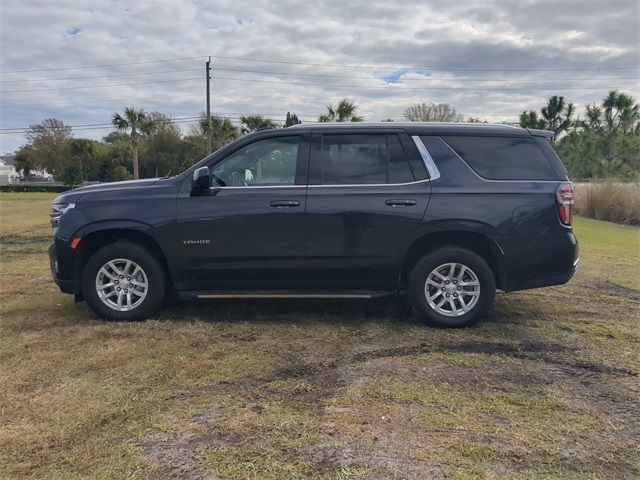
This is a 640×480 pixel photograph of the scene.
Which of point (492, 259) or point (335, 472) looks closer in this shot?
point (335, 472)

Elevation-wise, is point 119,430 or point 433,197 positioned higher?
point 433,197

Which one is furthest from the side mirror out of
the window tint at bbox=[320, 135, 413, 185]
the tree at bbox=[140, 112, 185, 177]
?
the tree at bbox=[140, 112, 185, 177]

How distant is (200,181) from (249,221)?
602mm

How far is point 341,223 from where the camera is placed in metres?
5.16

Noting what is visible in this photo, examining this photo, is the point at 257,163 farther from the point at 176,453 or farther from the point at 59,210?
the point at 176,453

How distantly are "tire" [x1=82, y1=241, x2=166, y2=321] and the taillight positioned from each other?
3.92 metres

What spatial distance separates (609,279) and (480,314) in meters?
3.71

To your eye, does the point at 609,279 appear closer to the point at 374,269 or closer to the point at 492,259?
the point at 492,259

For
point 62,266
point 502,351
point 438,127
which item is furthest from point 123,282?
point 502,351

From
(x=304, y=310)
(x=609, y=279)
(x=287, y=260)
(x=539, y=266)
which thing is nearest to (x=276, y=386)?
(x=287, y=260)

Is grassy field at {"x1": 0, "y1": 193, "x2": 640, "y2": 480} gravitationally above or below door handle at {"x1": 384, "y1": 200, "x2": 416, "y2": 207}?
below

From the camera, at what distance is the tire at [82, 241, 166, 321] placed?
5285mm

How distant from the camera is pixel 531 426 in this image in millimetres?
3311

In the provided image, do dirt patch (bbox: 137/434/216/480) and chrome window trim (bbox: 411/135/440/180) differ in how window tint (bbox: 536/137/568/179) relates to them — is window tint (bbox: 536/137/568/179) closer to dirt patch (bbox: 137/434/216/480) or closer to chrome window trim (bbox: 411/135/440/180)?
chrome window trim (bbox: 411/135/440/180)
